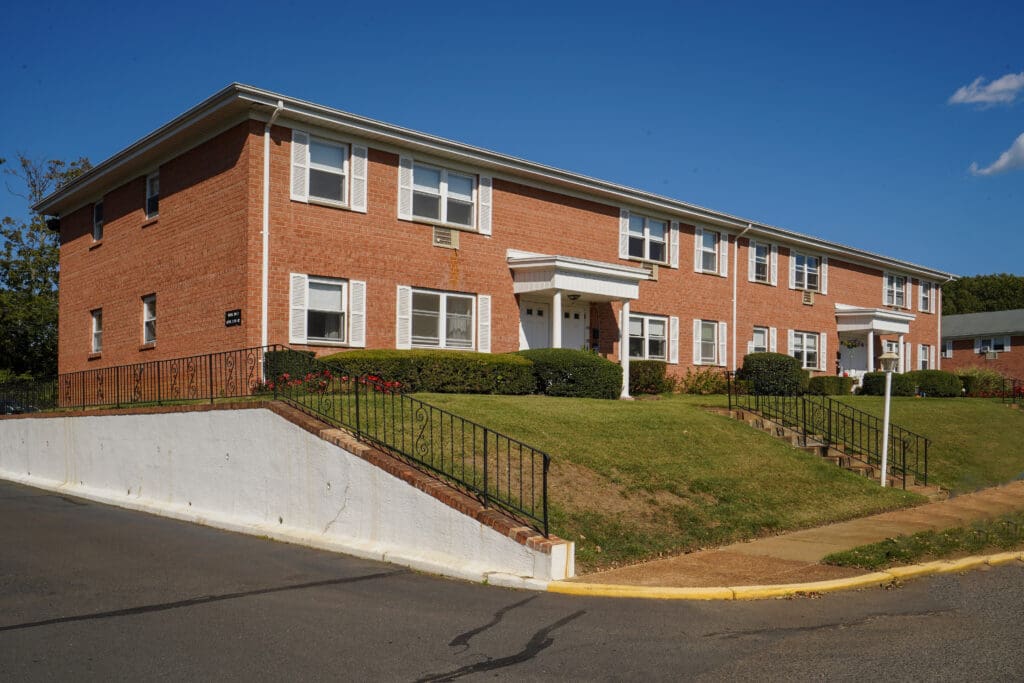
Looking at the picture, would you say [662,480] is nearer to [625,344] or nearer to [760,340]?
[625,344]

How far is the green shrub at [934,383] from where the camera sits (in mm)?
31984

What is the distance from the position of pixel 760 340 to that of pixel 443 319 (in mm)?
13959

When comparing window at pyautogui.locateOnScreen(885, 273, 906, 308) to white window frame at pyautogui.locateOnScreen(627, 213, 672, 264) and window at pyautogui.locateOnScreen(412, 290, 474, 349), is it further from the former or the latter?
window at pyautogui.locateOnScreen(412, 290, 474, 349)

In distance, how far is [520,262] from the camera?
22.0 meters

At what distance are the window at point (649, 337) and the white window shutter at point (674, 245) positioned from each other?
1782 millimetres

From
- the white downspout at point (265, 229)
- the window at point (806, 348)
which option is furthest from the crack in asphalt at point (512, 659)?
the window at point (806, 348)

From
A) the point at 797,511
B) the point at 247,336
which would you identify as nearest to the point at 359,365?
the point at 247,336

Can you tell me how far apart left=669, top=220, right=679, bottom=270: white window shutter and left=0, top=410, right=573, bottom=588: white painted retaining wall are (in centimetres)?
1668

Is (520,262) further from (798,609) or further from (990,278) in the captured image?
(990,278)

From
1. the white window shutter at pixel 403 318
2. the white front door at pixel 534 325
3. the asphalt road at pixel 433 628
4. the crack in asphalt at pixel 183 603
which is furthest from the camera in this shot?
the white front door at pixel 534 325

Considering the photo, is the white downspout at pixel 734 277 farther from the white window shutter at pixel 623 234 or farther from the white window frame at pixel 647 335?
the white window shutter at pixel 623 234

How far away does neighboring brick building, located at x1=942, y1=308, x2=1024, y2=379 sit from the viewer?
51938mm

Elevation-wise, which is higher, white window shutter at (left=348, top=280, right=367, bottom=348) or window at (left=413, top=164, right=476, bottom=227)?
window at (left=413, top=164, right=476, bottom=227)

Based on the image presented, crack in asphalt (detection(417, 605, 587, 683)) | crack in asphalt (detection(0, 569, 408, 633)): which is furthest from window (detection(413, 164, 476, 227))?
crack in asphalt (detection(417, 605, 587, 683))
